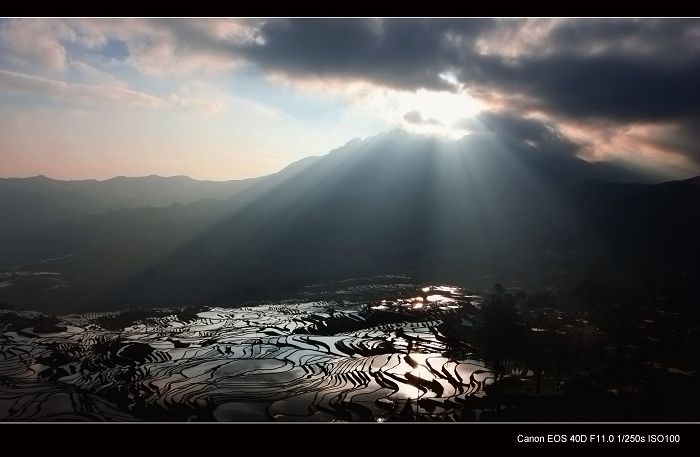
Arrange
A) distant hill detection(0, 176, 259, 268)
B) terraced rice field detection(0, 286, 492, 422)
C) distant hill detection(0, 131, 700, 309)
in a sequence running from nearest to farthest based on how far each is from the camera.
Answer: terraced rice field detection(0, 286, 492, 422) → distant hill detection(0, 131, 700, 309) → distant hill detection(0, 176, 259, 268)

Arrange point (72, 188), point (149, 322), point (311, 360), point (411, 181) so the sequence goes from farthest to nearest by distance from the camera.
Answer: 1. point (411, 181)
2. point (72, 188)
3. point (149, 322)
4. point (311, 360)

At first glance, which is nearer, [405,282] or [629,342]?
[629,342]

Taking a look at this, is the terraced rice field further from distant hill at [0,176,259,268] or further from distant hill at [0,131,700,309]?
distant hill at [0,176,259,268]

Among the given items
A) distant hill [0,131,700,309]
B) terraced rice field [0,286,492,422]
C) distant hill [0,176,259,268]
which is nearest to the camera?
terraced rice field [0,286,492,422]

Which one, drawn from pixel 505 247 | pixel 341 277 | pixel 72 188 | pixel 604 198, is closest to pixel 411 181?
pixel 505 247

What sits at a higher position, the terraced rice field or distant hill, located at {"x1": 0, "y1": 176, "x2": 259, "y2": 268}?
distant hill, located at {"x1": 0, "y1": 176, "x2": 259, "y2": 268}

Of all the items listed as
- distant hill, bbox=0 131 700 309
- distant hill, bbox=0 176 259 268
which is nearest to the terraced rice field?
distant hill, bbox=0 131 700 309

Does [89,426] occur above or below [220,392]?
above

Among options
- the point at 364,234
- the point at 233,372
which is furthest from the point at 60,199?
the point at 233,372

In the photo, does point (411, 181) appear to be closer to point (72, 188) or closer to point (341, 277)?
point (341, 277)
